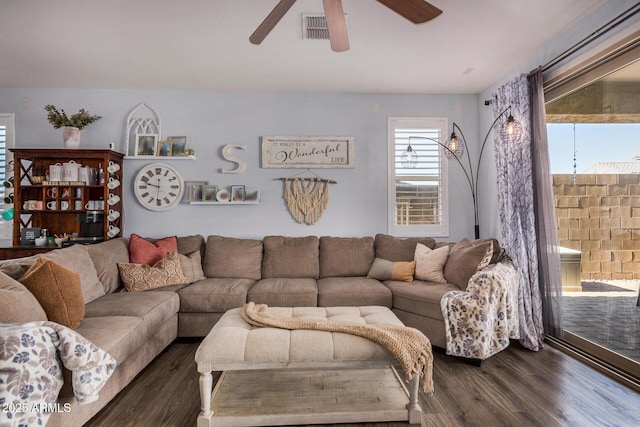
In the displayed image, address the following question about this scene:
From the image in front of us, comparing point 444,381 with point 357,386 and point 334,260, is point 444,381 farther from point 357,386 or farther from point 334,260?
point 334,260

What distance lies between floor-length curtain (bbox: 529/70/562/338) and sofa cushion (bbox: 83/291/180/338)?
3.24 m

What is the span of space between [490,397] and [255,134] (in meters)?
3.47

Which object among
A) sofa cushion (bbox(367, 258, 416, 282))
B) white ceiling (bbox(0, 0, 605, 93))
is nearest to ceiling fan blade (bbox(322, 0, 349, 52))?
white ceiling (bbox(0, 0, 605, 93))

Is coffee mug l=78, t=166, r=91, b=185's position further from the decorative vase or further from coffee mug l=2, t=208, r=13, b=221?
coffee mug l=2, t=208, r=13, b=221

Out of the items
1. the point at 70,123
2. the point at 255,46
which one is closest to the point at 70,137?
the point at 70,123

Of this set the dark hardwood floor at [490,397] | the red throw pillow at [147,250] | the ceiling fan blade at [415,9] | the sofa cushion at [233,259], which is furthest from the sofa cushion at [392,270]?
the ceiling fan blade at [415,9]

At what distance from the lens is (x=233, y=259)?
3.62 m

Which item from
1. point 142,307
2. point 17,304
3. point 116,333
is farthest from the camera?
point 142,307

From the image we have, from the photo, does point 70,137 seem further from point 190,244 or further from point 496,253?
point 496,253

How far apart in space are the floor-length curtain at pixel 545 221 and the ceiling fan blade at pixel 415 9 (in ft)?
5.84

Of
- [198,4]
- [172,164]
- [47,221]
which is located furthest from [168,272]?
[198,4]

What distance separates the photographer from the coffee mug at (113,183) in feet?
12.4

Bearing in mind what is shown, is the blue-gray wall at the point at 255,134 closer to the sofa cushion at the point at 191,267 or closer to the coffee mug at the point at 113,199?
the coffee mug at the point at 113,199

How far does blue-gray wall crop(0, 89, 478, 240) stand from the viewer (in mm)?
4047
